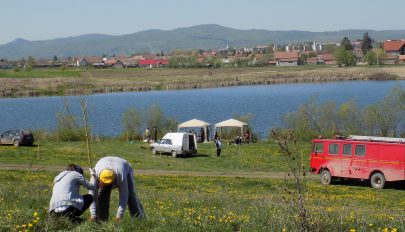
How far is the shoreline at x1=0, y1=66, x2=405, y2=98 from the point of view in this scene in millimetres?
152875

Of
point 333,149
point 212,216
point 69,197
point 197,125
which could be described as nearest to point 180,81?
point 197,125

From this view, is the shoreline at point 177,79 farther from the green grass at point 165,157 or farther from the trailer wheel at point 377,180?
the trailer wheel at point 377,180

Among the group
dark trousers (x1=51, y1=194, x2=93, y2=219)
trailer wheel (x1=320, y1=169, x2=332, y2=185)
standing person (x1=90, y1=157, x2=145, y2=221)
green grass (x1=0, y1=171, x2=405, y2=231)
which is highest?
standing person (x1=90, y1=157, x2=145, y2=221)

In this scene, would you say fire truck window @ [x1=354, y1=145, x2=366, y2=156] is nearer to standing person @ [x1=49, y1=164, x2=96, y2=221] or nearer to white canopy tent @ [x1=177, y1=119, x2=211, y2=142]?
standing person @ [x1=49, y1=164, x2=96, y2=221]

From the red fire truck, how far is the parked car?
72.3 feet

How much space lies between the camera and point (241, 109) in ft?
290

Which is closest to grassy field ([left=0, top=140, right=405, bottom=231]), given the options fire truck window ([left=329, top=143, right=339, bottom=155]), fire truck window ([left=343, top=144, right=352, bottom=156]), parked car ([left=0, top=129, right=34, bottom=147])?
parked car ([left=0, top=129, right=34, bottom=147])

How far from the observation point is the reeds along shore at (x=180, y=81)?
152 meters

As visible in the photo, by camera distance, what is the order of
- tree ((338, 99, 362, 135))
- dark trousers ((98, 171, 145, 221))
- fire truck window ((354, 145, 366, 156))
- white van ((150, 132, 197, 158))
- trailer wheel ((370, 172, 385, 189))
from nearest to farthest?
1. dark trousers ((98, 171, 145, 221))
2. trailer wheel ((370, 172, 385, 189))
3. fire truck window ((354, 145, 366, 156))
4. white van ((150, 132, 197, 158))
5. tree ((338, 99, 362, 135))

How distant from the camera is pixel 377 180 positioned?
2933cm

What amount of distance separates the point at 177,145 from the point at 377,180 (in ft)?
54.9

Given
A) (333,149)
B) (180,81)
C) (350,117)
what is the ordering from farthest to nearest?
1. (180,81)
2. (350,117)
3. (333,149)

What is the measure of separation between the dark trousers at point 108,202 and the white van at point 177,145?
30.3m

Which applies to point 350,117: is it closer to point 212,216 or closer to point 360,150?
point 360,150
